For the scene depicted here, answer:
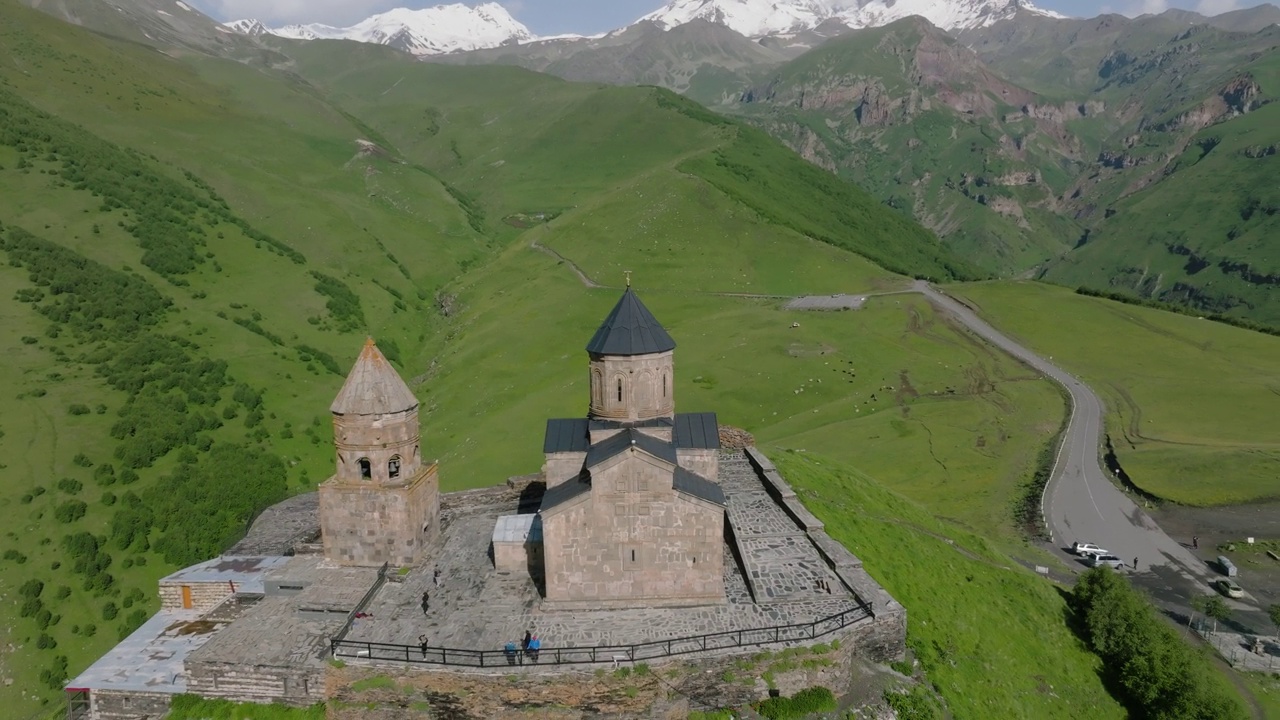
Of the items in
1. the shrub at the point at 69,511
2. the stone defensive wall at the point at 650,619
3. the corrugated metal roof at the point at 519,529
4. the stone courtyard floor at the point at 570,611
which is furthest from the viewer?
the shrub at the point at 69,511

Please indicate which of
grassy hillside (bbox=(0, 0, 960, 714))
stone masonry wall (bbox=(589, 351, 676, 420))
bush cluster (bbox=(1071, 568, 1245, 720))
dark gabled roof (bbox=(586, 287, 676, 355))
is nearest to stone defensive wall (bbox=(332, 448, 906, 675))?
stone masonry wall (bbox=(589, 351, 676, 420))

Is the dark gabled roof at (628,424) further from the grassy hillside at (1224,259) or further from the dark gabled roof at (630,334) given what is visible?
the grassy hillside at (1224,259)

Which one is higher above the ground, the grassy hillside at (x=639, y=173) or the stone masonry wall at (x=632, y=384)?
the grassy hillside at (x=639, y=173)

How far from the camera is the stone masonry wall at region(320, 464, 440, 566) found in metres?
24.1

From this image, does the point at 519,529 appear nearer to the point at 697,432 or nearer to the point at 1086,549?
the point at 697,432

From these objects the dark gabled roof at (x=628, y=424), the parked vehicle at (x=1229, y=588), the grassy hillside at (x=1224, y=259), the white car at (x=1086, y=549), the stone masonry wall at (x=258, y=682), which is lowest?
the parked vehicle at (x=1229, y=588)

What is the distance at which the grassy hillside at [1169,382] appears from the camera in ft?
140

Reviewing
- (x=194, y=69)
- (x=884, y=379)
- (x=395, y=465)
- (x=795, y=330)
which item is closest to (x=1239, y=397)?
(x=884, y=379)

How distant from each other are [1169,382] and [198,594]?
66.1 m

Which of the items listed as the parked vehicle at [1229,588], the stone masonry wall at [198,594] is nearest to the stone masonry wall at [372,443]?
the stone masonry wall at [198,594]

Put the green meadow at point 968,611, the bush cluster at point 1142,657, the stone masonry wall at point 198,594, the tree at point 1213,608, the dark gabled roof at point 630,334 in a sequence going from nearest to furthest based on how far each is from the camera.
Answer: the green meadow at point 968,611, the bush cluster at point 1142,657, the dark gabled roof at point 630,334, the stone masonry wall at point 198,594, the tree at point 1213,608

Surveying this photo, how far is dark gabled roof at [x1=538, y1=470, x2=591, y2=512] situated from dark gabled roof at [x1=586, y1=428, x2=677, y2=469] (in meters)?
0.58

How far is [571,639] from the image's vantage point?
64.5 ft

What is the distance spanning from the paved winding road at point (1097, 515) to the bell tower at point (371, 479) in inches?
1344
